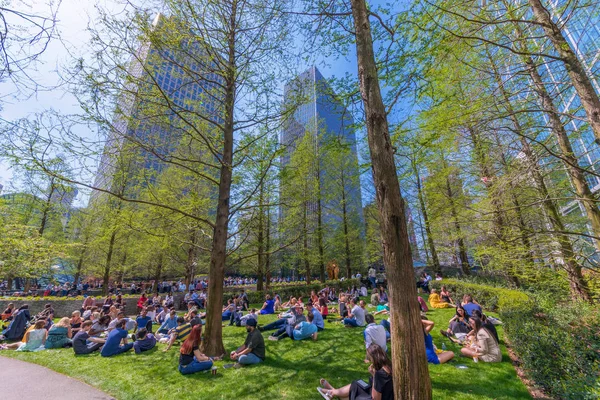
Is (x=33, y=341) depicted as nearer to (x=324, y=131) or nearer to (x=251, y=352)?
(x=251, y=352)

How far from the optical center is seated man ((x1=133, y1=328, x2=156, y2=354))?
703cm

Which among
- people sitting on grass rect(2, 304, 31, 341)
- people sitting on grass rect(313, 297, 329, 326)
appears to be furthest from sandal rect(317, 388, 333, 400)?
people sitting on grass rect(2, 304, 31, 341)

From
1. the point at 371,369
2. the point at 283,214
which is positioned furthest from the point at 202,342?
the point at 283,214

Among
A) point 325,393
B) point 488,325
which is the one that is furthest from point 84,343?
point 488,325

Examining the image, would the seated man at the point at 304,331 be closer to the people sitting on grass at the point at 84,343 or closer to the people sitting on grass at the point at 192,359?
the people sitting on grass at the point at 192,359

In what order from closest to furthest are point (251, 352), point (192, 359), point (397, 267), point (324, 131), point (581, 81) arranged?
point (397, 267) → point (581, 81) → point (192, 359) → point (251, 352) → point (324, 131)

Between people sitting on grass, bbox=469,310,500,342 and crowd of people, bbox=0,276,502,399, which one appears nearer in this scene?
crowd of people, bbox=0,276,502,399

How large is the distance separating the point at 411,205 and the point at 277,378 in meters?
18.5

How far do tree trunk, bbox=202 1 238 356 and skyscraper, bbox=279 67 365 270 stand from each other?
1.57 meters

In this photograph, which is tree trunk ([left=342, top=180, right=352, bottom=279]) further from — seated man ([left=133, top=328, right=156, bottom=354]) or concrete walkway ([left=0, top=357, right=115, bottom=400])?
concrete walkway ([left=0, top=357, right=115, bottom=400])

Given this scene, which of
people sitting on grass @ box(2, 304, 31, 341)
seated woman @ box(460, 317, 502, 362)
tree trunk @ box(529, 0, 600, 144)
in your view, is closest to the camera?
tree trunk @ box(529, 0, 600, 144)

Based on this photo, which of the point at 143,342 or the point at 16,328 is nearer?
the point at 143,342

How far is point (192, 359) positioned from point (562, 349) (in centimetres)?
667

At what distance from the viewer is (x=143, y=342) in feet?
23.6
